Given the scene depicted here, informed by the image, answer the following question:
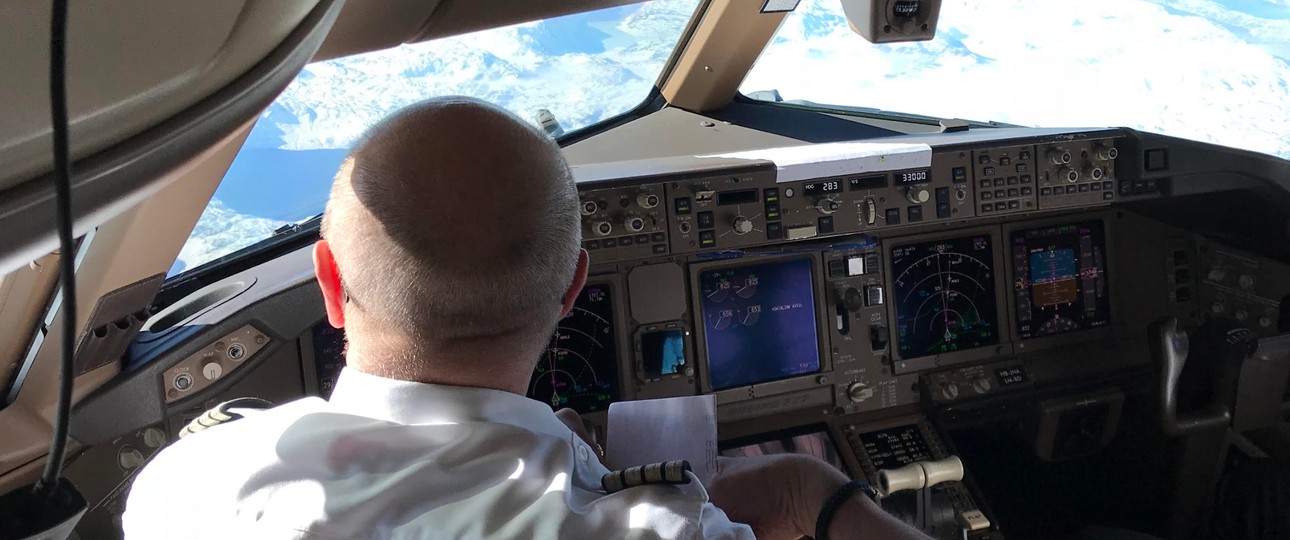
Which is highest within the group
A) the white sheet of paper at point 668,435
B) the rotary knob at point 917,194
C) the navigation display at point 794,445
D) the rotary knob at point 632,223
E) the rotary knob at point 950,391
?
the white sheet of paper at point 668,435

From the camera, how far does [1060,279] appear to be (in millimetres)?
3445

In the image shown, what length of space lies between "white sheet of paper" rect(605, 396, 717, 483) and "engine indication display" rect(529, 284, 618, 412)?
1686mm

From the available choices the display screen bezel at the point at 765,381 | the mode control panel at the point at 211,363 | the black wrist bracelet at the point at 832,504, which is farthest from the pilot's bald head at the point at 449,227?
the display screen bezel at the point at 765,381

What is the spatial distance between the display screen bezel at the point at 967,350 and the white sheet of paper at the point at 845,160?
333 millimetres

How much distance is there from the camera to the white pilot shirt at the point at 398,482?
86 cm

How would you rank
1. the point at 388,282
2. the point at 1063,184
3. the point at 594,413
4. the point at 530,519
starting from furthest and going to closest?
1. the point at 1063,184
2. the point at 594,413
3. the point at 388,282
4. the point at 530,519

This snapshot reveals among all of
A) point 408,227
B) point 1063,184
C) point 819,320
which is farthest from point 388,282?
point 1063,184

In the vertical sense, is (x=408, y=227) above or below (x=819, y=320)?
above

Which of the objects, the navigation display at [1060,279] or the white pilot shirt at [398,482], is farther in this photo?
the navigation display at [1060,279]

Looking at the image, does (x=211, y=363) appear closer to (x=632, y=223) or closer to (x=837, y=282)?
(x=632, y=223)

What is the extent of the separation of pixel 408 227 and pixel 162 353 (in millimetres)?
1730

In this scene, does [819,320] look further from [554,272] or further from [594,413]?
[554,272]

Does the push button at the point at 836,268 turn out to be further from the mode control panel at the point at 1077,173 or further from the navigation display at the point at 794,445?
the mode control panel at the point at 1077,173

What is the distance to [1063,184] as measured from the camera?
3279mm
